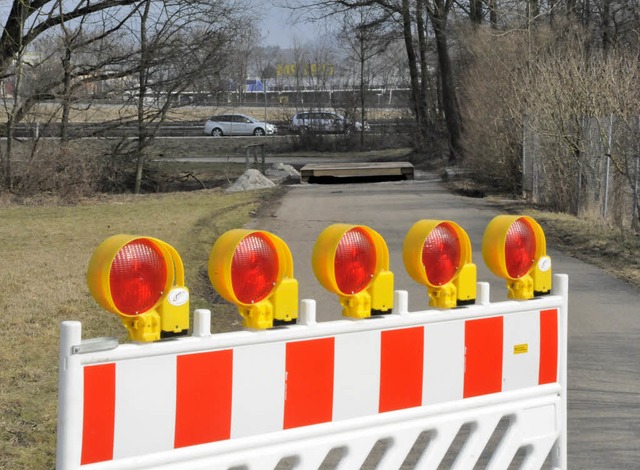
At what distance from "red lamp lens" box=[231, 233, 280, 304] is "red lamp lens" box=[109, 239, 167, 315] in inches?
10.4

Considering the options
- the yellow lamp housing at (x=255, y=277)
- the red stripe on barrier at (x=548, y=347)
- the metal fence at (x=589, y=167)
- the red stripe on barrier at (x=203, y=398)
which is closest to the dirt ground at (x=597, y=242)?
the metal fence at (x=589, y=167)

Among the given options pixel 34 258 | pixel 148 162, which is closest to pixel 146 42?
pixel 148 162

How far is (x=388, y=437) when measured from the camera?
3.49m

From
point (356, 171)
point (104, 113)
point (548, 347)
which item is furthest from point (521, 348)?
point (356, 171)

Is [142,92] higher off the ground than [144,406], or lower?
higher

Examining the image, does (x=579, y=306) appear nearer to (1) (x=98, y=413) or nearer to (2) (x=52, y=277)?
(2) (x=52, y=277)

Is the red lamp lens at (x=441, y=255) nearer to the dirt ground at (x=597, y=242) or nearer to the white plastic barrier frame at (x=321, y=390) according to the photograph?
the white plastic barrier frame at (x=321, y=390)

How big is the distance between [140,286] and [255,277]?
0.40m

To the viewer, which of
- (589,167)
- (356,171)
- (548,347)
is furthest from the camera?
(356,171)

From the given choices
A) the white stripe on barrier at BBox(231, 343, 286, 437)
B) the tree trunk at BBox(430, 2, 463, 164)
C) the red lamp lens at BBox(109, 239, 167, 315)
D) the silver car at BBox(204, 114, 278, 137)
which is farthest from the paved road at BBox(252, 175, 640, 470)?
the silver car at BBox(204, 114, 278, 137)

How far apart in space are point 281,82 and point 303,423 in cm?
6424

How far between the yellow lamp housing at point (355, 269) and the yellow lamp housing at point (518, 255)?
1.75 feet

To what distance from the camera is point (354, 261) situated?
11.5ft

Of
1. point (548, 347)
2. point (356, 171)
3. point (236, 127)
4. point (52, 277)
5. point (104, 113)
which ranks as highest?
point (104, 113)
